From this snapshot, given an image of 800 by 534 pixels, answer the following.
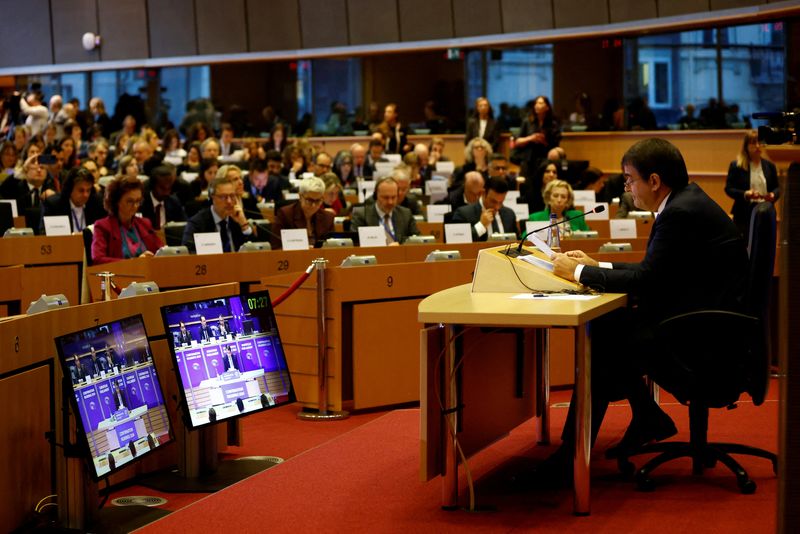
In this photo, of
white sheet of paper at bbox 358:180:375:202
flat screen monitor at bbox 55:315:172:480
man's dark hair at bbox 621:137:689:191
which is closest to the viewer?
flat screen monitor at bbox 55:315:172:480

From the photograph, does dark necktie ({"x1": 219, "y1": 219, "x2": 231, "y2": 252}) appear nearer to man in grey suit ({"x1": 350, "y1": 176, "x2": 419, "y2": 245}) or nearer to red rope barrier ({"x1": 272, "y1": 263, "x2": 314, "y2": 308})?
man in grey suit ({"x1": 350, "y1": 176, "x2": 419, "y2": 245})

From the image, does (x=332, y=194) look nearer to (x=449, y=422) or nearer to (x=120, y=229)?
(x=120, y=229)

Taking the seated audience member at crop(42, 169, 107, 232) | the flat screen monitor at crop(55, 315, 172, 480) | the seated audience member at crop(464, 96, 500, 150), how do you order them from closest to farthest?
the flat screen monitor at crop(55, 315, 172, 480) → the seated audience member at crop(42, 169, 107, 232) → the seated audience member at crop(464, 96, 500, 150)

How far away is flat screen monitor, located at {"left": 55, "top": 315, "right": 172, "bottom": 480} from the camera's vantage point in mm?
3703

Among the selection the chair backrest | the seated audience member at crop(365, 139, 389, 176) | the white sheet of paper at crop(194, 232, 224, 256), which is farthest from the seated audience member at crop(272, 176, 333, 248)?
the seated audience member at crop(365, 139, 389, 176)

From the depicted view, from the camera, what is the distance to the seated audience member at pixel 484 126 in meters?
15.2

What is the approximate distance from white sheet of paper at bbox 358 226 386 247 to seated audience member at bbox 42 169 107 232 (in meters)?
2.56

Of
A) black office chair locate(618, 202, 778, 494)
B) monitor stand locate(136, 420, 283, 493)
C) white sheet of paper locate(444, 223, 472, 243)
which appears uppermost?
white sheet of paper locate(444, 223, 472, 243)

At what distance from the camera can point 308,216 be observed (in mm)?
8000

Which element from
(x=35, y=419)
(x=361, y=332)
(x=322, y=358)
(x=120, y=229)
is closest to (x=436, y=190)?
(x=120, y=229)

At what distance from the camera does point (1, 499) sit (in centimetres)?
367

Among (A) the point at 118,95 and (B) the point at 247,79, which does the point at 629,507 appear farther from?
(A) the point at 118,95

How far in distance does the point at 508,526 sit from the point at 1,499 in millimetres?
1675

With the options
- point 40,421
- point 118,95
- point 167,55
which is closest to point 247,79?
point 167,55
